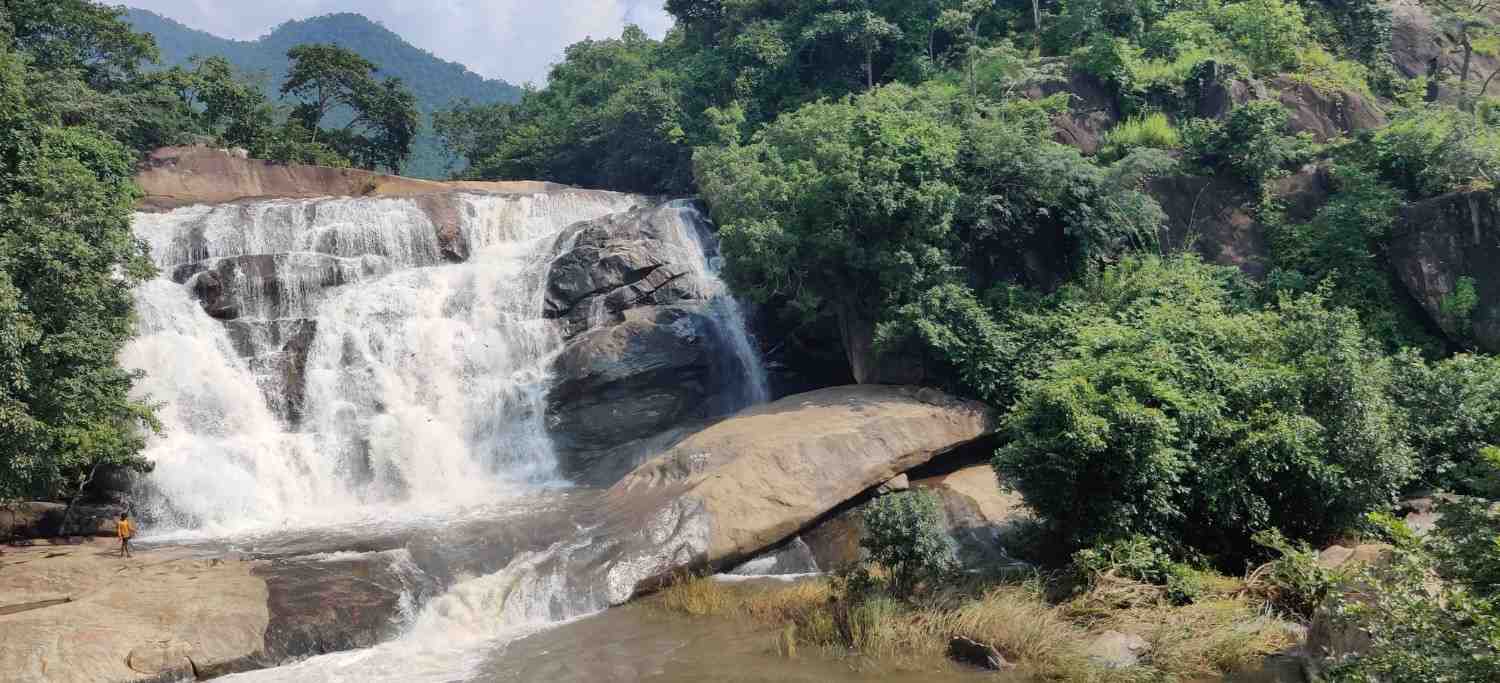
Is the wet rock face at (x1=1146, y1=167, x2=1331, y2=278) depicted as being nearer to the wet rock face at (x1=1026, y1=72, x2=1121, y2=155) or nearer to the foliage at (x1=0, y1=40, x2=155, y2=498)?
the wet rock face at (x1=1026, y1=72, x2=1121, y2=155)

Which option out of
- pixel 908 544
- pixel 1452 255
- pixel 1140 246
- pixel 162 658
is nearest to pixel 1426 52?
pixel 1452 255

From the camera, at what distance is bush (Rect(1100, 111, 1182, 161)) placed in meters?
23.6

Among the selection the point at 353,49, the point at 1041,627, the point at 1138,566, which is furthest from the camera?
the point at 353,49

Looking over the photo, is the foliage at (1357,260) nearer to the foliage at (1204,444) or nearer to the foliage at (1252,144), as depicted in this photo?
the foliage at (1252,144)

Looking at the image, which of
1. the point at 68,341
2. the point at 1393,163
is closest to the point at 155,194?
the point at 68,341

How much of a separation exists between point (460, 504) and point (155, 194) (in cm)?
1738

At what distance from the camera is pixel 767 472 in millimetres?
15523

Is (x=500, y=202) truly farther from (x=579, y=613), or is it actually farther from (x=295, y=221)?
(x=579, y=613)

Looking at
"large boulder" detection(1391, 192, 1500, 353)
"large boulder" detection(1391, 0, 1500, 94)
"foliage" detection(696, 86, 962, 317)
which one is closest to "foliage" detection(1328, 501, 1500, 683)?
"foliage" detection(696, 86, 962, 317)

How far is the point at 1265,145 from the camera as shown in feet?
72.6

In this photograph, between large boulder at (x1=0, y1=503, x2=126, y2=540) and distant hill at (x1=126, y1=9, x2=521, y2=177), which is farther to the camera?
distant hill at (x1=126, y1=9, x2=521, y2=177)

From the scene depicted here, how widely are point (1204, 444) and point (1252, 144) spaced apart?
12131 millimetres

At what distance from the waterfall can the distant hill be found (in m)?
54.0

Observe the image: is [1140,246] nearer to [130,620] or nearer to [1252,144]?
[1252,144]
